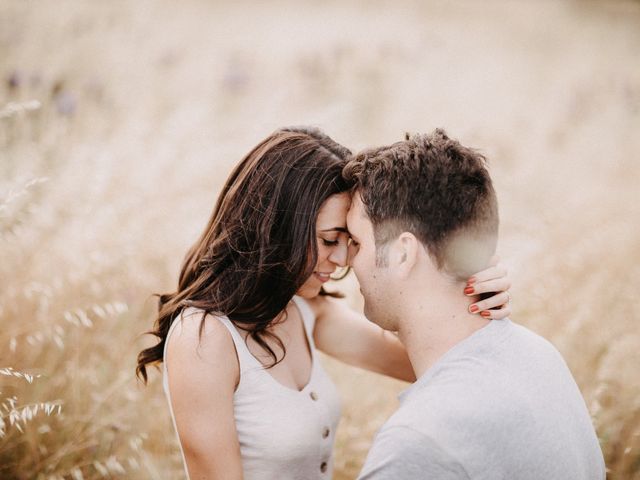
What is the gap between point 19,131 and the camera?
4.11m

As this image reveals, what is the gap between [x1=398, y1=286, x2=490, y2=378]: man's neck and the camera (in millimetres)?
1780

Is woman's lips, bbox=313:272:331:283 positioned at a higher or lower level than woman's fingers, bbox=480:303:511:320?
higher

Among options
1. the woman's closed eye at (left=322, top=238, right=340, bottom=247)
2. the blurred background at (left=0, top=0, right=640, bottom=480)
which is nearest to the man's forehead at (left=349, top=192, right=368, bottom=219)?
the woman's closed eye at (left=322, top=238, right=340, bottom=247)

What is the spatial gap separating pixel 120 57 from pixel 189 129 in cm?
162

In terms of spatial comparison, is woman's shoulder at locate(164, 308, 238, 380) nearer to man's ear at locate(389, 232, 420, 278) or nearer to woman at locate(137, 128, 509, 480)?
woman at locate(137, 128, 509, 480)

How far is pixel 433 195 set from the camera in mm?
1845

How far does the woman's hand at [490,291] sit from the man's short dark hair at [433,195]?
125 mm

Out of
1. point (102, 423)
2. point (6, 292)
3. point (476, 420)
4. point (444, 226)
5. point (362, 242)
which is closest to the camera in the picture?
point (476, 420)

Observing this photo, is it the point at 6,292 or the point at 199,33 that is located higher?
the point at 199,33

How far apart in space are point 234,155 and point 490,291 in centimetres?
364

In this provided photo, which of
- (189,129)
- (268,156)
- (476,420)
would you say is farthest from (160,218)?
(476,420)

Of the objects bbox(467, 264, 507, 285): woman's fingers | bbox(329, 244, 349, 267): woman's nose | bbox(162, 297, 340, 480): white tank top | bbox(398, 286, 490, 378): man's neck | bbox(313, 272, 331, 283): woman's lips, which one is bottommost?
bbox(162, 297, 340, 480): white tank top

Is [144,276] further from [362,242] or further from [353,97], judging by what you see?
[353,97]

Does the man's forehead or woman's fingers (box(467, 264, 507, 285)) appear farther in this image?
the man's forehead
